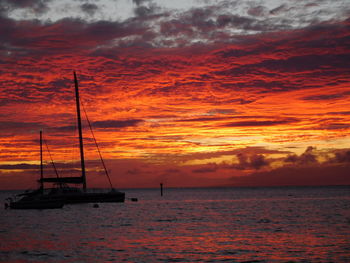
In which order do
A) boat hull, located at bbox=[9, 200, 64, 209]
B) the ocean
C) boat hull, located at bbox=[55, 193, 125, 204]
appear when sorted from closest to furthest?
the ocean, boat hull, located at bbox=[9, 200, 64, 209], boat hull, located at bbox=[55, 193, 125, 204]

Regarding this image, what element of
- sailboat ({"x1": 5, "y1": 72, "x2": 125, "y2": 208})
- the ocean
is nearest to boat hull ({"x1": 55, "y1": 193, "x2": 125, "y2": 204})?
sailboat ({"x1": 5, "y1": 72, "x2": 125, "y2": 208})

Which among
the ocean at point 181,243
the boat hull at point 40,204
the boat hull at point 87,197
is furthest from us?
the boat hull at point 87,197

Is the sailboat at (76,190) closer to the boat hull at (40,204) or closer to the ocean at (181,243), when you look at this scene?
the boat hull at (40,204)

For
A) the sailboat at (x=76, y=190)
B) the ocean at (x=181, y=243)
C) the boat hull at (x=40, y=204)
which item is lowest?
the ocean at (x=181, y=243)

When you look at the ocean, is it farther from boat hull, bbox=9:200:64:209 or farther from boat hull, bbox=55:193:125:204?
boat hull, bbox=55:193:125:204

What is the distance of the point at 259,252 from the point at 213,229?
54.4 feet

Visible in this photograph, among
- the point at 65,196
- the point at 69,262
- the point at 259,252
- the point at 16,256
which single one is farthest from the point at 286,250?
the point at 65,196

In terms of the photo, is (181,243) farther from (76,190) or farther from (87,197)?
(76,190)

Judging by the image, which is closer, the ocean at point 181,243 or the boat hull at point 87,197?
the ocean at point 181,243

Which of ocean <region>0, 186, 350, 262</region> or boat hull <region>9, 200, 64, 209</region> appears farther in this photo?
boat hull <region>9, 200, 64, 209</region>

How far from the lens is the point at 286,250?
35156 millimetres

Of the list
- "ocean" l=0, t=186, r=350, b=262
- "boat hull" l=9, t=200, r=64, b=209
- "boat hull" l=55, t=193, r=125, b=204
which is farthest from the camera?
"boat hull" l=55, t=193, r=125, b=204

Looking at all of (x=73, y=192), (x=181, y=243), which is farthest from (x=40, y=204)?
(x=181, y=243)

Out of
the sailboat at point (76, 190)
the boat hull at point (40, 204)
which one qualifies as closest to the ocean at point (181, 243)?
the boat hull at point (40, 204)
